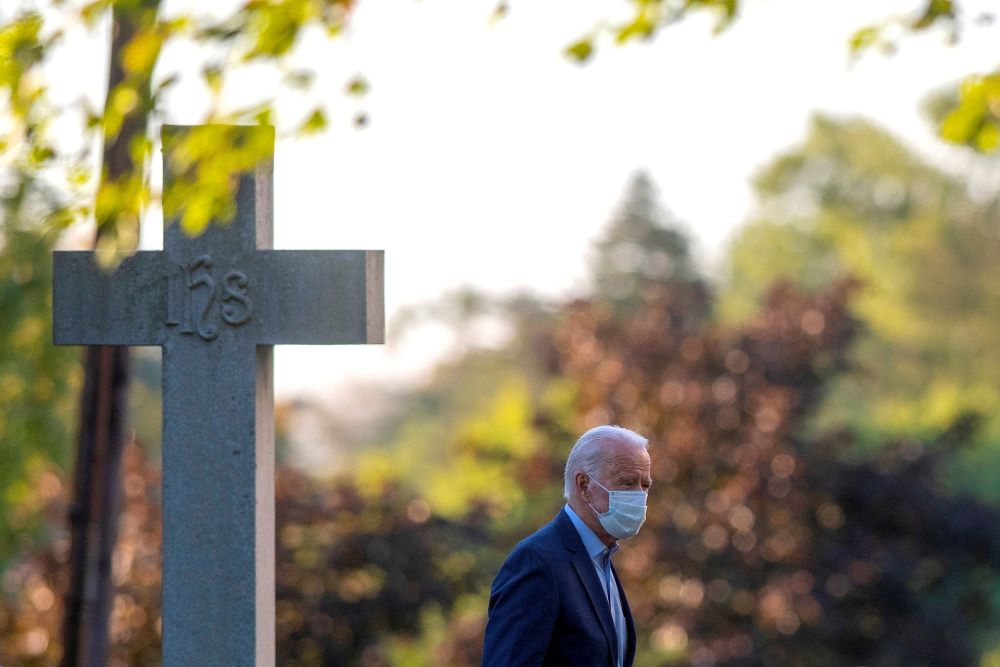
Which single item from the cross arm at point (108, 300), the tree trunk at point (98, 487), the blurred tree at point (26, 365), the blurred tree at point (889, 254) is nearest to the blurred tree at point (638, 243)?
the blurred tree at point (889, 254)

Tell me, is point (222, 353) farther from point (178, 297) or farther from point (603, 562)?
point (603, 562)

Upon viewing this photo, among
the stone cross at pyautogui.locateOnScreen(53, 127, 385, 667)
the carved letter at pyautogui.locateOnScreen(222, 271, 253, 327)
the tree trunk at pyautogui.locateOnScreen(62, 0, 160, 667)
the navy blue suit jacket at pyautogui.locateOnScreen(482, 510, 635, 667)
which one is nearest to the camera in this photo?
the navy blue suit jacket at pyautogui.locateOnScreen(482, 510, 635, 667)

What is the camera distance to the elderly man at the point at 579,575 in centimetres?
485

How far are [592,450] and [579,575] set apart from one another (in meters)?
0.38

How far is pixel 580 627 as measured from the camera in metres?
4.95

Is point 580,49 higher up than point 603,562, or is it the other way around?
point 580,49

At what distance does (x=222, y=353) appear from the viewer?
619cm

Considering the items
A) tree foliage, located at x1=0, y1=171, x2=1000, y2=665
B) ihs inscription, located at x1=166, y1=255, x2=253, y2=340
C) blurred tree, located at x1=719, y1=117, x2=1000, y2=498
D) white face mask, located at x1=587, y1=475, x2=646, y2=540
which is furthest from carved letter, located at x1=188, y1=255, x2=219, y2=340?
blurred tree, located at x1=719, y1=117, x2=1000, y2=498

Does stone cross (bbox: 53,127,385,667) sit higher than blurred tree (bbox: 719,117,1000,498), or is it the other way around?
blurred tree (bbox: 719,117,1000,498)

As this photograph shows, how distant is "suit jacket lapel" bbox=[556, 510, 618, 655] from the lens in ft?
16.4

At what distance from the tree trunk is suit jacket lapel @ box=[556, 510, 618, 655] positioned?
5467 mm

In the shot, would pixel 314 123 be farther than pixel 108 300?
No

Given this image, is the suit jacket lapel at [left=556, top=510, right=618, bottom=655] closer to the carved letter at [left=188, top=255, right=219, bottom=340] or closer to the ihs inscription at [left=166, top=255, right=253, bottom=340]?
the ihs inscription at [left=166, top=255, right=253, bottom=340]

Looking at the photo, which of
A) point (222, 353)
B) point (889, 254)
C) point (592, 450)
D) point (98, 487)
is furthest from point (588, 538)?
point (889, 254)
